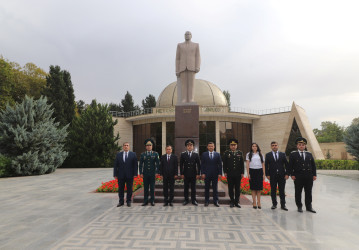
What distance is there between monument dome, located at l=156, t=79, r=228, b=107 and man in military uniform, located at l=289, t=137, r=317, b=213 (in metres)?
24.8

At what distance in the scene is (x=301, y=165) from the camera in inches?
227

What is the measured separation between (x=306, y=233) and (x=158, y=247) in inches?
111

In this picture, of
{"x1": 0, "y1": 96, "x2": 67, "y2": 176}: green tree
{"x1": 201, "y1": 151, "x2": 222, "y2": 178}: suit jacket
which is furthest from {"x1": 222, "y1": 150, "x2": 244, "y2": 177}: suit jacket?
{"x1": 0, "y1": 96, "x2": 67, "y2": 176}: green tree

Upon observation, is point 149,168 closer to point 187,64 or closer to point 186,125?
point 186,125

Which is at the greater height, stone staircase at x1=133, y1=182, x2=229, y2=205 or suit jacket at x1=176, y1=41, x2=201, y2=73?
suit jacket at x1=176, y1=41, x2=201, y2=73

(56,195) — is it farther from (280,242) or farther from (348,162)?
(348,162)

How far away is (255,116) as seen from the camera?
28.0 meters

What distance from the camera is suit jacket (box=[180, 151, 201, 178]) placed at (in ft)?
20.3

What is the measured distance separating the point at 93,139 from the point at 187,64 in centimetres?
1545

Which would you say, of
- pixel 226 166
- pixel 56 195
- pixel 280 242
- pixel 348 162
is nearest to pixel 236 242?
pixel 280 242

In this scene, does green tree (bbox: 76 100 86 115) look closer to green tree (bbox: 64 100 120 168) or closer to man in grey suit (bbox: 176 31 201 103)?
green tree (bbox: 64 100 120 168)

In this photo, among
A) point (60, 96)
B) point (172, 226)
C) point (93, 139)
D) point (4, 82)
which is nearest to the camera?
point (172, 226)

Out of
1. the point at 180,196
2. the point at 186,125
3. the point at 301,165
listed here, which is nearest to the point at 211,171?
the point at 180,196

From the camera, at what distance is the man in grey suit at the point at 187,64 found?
901 centimetres
